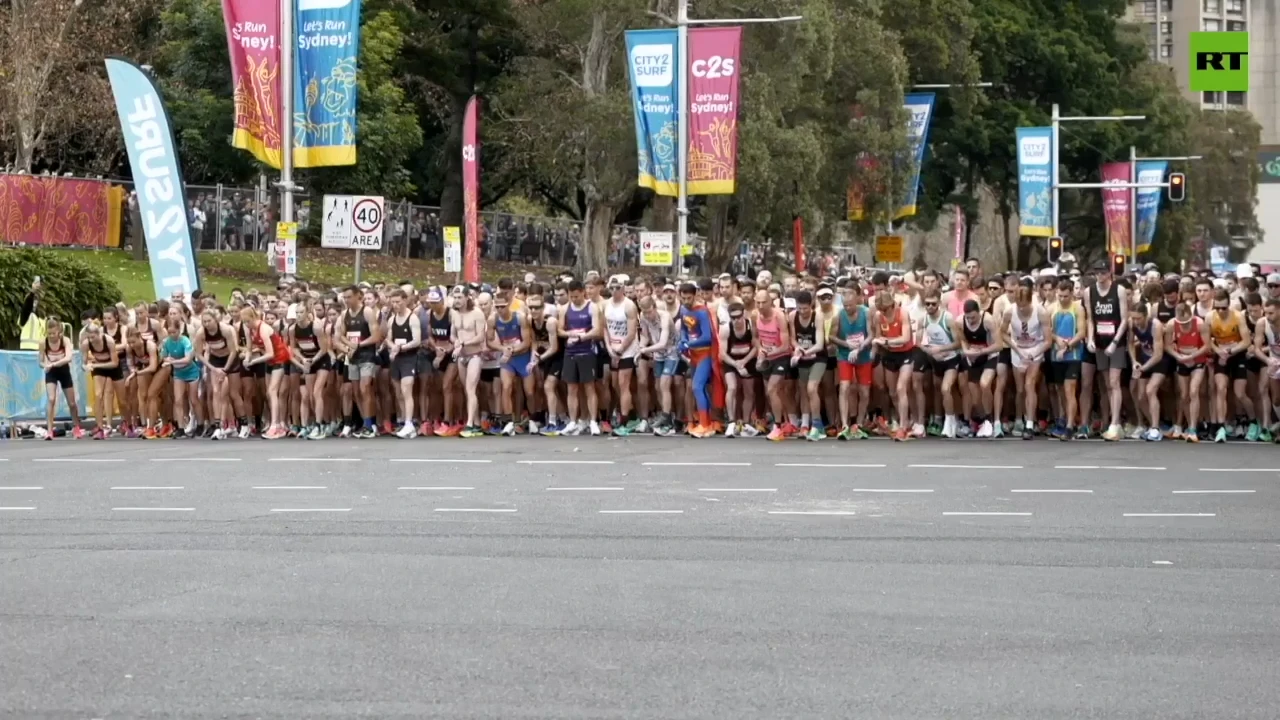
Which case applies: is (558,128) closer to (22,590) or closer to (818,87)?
(818,87)

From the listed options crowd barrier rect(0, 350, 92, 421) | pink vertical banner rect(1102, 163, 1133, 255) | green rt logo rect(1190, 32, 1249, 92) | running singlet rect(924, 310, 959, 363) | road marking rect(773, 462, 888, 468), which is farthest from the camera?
pink vertical banner rect(1102, 163, 1133, 255)

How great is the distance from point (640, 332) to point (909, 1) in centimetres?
3933

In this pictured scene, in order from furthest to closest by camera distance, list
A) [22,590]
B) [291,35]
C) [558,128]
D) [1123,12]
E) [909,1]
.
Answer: [1123,12] < [909,1] < [558,128] < [291,35] < [22,590]

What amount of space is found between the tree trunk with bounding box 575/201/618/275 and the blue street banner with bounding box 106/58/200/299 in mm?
22822

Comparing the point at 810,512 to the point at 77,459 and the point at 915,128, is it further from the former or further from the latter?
the point at 915,128

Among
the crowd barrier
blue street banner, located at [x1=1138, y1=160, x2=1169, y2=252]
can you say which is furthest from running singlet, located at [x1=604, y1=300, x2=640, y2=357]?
blue street banner, located at [x1=1138, y1=160, x2=1169, y2=252]

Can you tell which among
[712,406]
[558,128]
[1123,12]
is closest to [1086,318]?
[712,406]

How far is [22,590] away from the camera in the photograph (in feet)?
35.7

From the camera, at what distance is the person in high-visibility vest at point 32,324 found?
28125mm

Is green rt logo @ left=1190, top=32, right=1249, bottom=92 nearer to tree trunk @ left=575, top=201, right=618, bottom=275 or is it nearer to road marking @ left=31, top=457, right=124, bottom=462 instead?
tree trunk @ left=575, top=201, right=618, bottom=275

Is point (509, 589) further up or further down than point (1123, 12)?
further down

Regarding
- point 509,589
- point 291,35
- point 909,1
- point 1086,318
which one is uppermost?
point 909,1

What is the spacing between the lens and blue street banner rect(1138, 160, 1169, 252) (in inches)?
2554

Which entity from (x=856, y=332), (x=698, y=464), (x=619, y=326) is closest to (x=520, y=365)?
(x=619, y=326)
